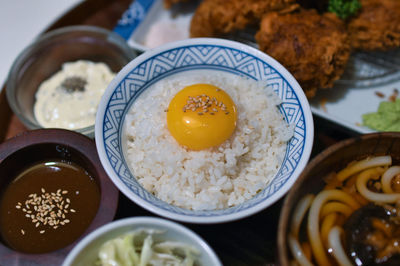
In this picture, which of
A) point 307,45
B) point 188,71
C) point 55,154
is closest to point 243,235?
point 188,71

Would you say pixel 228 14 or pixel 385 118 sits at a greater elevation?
pixel 228 14

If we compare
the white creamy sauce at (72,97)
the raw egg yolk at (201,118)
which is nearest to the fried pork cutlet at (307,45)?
the raw egg yolk at (201,118)

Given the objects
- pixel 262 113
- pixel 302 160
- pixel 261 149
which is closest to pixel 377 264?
pixel 302 160

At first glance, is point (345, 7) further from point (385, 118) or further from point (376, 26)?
point (385, 118)

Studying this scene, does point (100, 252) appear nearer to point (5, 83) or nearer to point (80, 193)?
point (80, 193)

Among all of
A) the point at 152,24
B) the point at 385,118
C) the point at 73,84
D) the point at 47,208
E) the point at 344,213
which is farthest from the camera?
the point at 152,24

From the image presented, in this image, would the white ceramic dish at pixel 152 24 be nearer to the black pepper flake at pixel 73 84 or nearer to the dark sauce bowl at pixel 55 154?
the black pepper flake at pixel 73 84
